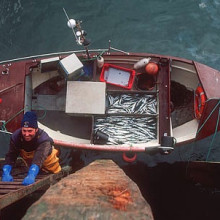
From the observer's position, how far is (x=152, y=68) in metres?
8.17

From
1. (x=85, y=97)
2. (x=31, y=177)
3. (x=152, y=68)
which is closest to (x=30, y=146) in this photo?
(x=31, y=177)

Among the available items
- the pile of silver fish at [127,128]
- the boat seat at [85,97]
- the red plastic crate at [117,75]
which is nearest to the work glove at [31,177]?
the boat seat at [85,97]

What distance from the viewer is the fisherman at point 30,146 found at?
543 centimetres

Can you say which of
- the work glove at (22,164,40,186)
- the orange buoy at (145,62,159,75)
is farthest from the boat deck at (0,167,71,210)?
the orange buoy at (145,62,159,75)

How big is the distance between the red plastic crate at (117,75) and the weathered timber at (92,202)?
14.6 feet

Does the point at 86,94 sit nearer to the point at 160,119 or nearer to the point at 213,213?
the point at 160,119

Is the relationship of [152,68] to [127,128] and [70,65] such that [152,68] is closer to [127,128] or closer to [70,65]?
[127,128]

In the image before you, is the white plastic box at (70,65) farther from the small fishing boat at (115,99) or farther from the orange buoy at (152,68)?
the orange buoy at (152,68)

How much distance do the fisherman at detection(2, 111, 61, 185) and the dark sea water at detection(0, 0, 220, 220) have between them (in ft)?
20.8

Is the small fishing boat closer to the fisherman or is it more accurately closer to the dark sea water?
the fisherman

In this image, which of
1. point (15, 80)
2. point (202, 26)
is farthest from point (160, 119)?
point (202, 26)

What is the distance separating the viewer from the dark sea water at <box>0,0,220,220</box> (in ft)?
37.7

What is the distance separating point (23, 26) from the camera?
1167 centimetres

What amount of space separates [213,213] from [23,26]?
9798mm
